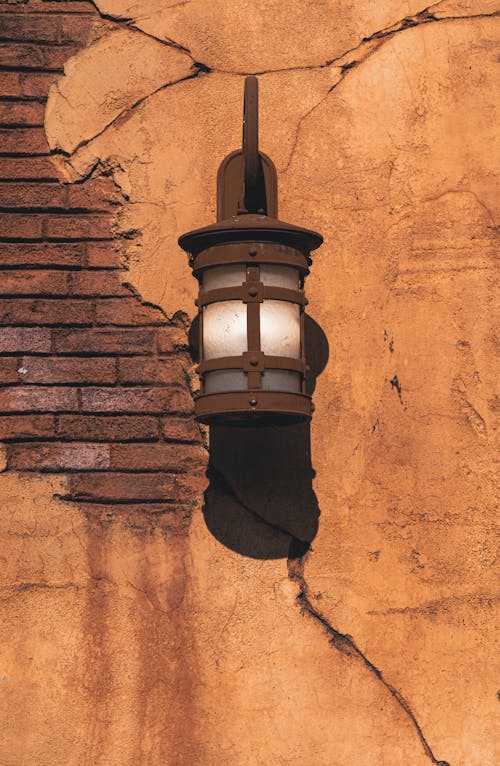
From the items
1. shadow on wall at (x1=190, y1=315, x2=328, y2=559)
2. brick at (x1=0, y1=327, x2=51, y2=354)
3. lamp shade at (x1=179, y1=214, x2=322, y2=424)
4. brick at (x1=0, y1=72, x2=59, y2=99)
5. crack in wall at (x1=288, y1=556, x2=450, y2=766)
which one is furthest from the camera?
brick at (x1=0, y1=72, x2=59, y2=99)

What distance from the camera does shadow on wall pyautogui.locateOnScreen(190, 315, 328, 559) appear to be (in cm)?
267

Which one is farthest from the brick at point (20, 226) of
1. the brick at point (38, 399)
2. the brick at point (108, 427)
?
the brick at point (108, 427)

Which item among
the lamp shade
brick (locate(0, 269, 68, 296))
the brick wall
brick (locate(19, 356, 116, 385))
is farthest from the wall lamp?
brick (locate(0, 269, 68, 296))

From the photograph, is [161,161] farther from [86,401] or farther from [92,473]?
[92,473]

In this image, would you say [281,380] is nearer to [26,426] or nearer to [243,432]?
[243,432]

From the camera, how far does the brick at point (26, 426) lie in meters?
2.73

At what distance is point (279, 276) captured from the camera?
2508 millimetres

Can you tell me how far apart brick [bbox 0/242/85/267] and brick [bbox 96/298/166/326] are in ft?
0.53

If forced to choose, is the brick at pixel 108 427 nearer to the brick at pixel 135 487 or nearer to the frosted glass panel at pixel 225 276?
the brick at pixel 135 487

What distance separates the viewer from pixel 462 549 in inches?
105

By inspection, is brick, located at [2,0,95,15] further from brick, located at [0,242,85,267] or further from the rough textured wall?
brick, located at [0,242,85,267]

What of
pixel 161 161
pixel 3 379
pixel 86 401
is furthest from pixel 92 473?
pixel 161 161

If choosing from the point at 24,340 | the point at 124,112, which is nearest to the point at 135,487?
the point at 24,340

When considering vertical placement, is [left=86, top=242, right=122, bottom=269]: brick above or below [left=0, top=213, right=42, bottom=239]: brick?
below
